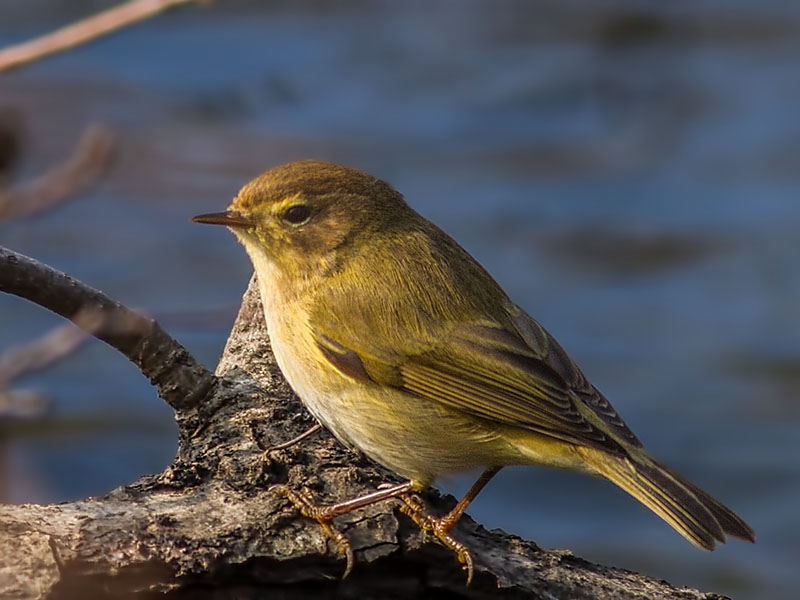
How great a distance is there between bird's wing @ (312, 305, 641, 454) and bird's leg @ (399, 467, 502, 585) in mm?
324

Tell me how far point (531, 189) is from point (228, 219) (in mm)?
7496

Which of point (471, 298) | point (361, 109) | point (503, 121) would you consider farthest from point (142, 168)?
point (471, 298)

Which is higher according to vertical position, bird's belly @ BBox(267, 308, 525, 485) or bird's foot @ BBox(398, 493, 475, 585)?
bird's belly @ BBox(267, 308, 525, 485)

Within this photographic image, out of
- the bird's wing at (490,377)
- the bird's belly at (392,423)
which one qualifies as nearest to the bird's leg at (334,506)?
the bird's belly at (392,423)

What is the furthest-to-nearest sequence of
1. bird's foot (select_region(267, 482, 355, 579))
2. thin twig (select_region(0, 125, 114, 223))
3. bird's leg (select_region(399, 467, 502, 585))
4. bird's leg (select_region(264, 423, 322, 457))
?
1. bird's leg (select_region(264, 423, 322, 457))
2. bird's leg (select_region(399, 467, 502, 585))
3. bird's foot (select_region(267, 482, 355, 579))
4. thin twig (select_region(0, 125, 114, 223))

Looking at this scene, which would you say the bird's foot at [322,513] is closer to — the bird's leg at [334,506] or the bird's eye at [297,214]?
the bird's leg at [334,506]

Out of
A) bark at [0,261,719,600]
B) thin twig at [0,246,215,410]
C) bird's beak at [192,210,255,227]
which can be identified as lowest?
bark at [0,261,719,600]

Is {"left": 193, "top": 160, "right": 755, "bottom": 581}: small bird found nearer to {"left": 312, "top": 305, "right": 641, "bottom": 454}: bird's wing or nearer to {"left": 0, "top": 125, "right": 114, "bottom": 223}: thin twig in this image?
{"left": 312, "top": 305, "right": 641, "bottom": 454}: bird's wing

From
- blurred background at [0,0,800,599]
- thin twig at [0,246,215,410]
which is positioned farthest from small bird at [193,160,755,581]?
blurred background at [0,0,800,599]

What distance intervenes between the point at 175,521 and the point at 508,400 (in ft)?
3.48

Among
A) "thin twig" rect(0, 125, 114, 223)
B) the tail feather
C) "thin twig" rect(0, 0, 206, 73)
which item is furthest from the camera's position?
the tail feather

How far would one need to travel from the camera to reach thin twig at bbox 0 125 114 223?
2.62m

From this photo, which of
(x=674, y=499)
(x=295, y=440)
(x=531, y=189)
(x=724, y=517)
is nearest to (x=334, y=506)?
(x=295, y=440)

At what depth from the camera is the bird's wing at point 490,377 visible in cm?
413
